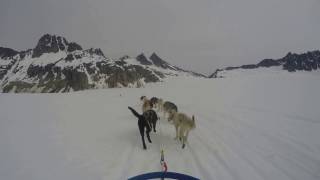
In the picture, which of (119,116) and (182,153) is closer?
(182,153)

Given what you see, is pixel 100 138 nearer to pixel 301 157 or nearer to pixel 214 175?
pixel 214 175

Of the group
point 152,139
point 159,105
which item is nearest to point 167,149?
point 152,139

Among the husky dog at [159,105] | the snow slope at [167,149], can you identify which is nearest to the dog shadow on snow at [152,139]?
the snow slope at [167,149]

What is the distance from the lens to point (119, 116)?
57.7 ft

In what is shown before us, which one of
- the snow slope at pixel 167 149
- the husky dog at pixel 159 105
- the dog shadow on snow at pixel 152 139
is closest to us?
the snow slope at pixel 167 149

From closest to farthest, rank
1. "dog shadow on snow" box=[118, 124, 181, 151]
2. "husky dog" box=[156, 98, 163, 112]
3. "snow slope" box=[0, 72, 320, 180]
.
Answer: "snow slope" box=[0, 72, 320, 180], "dog shadow on snow" box=[118, 124, 181, 151], "husky dog" box=[156, 98, 163, 112]

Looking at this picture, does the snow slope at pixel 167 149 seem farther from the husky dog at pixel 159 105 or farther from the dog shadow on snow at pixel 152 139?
the husky dog at pixel 159 105

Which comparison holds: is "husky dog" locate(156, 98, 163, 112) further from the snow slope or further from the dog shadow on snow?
the dog shadow on snow

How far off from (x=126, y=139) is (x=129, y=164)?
10.4ft

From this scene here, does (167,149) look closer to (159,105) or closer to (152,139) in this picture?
(152,139)

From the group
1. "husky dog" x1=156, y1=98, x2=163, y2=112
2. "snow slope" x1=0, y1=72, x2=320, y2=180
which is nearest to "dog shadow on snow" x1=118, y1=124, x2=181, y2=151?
"snow slope" x1=0, y1=72, x2=320, y2=180

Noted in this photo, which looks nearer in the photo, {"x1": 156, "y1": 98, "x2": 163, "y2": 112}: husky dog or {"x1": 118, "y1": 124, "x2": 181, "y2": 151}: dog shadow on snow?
{"x1": 118, "y1": 124, "x2": 181, "y2": 151}: dog shadow on snow

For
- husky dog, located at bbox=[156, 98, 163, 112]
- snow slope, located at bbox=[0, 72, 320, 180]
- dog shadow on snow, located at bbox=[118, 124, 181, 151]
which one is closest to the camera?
snow slope, located at bbox=[0, 72, 320, 180]

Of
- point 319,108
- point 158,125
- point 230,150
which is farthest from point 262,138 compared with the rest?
point 319,108
